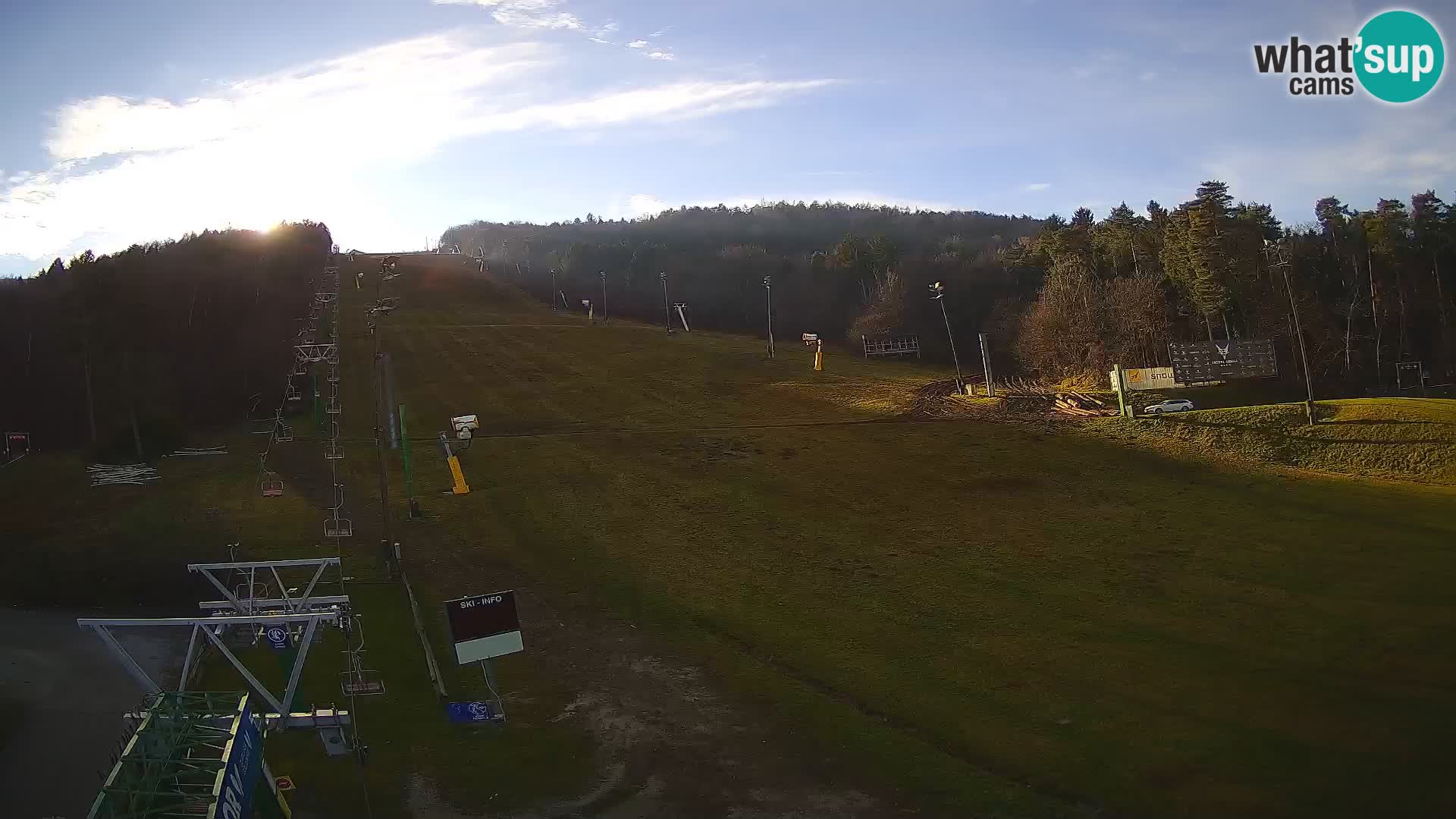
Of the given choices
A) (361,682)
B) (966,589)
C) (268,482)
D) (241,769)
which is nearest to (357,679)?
(361,682)

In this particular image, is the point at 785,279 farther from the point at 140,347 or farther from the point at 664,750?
the point at 664,750

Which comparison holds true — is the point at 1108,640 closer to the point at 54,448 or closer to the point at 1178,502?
the point at 1178,502

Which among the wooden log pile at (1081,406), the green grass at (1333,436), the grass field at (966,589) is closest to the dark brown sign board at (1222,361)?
the wooden log pile at (1081,406)

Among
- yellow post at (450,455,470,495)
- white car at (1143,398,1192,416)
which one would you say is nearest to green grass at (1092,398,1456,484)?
white car at (1143,398,1192,416)

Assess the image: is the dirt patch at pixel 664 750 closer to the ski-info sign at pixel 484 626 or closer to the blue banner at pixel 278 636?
the ski-info sign at pixel 484 626

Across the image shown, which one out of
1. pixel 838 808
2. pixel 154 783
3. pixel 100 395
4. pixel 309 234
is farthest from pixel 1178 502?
pixel 309 234

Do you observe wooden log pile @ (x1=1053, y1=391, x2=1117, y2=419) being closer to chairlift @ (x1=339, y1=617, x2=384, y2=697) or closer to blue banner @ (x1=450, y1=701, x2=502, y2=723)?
chairlift @ (x1=339, y1=617, x2=384, y2=697)
